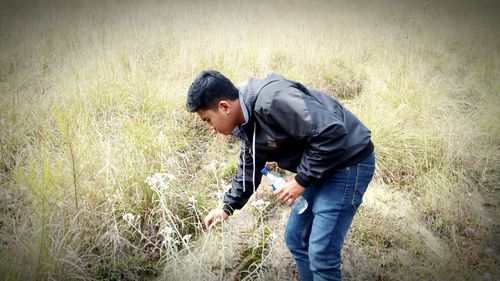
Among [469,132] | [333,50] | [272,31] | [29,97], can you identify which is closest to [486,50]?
[333,50]

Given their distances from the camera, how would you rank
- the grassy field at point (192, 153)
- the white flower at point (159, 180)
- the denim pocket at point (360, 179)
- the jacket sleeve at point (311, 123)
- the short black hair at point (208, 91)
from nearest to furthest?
the jacket sleeve at point (311, 123) → the short black hair at point (208, 91) → the denim pocket at point (360, 179) → the white flower at point (159, 180) → the grassy field at point (192, 153)

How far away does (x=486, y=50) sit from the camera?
18.7ft

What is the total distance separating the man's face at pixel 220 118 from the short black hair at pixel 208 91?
3 centimetres

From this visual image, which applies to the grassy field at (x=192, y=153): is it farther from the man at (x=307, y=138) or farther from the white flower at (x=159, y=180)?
the man at (x=307, y=138)

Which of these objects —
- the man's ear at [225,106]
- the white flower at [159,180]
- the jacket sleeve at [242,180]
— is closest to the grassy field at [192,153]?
the white flower at [159,180]

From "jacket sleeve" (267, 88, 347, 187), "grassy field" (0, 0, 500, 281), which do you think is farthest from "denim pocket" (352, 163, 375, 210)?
"grassy field" (0, 0, 500, 281)

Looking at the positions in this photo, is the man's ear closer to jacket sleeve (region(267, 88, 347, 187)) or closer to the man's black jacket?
the man's black jacket

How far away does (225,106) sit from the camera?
157 centimetres

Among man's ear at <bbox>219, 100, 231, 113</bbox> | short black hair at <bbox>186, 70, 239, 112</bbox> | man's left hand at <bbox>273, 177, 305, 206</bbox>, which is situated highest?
short black hair at <bbox>186, 70, 239, 112</bbox>

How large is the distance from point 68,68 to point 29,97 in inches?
34.2

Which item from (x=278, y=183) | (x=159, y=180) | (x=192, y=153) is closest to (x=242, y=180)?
(x=278, y=183)

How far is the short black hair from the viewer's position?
1513 mm

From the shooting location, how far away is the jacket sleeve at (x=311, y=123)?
1377mm

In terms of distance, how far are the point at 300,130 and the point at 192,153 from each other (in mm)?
1949
